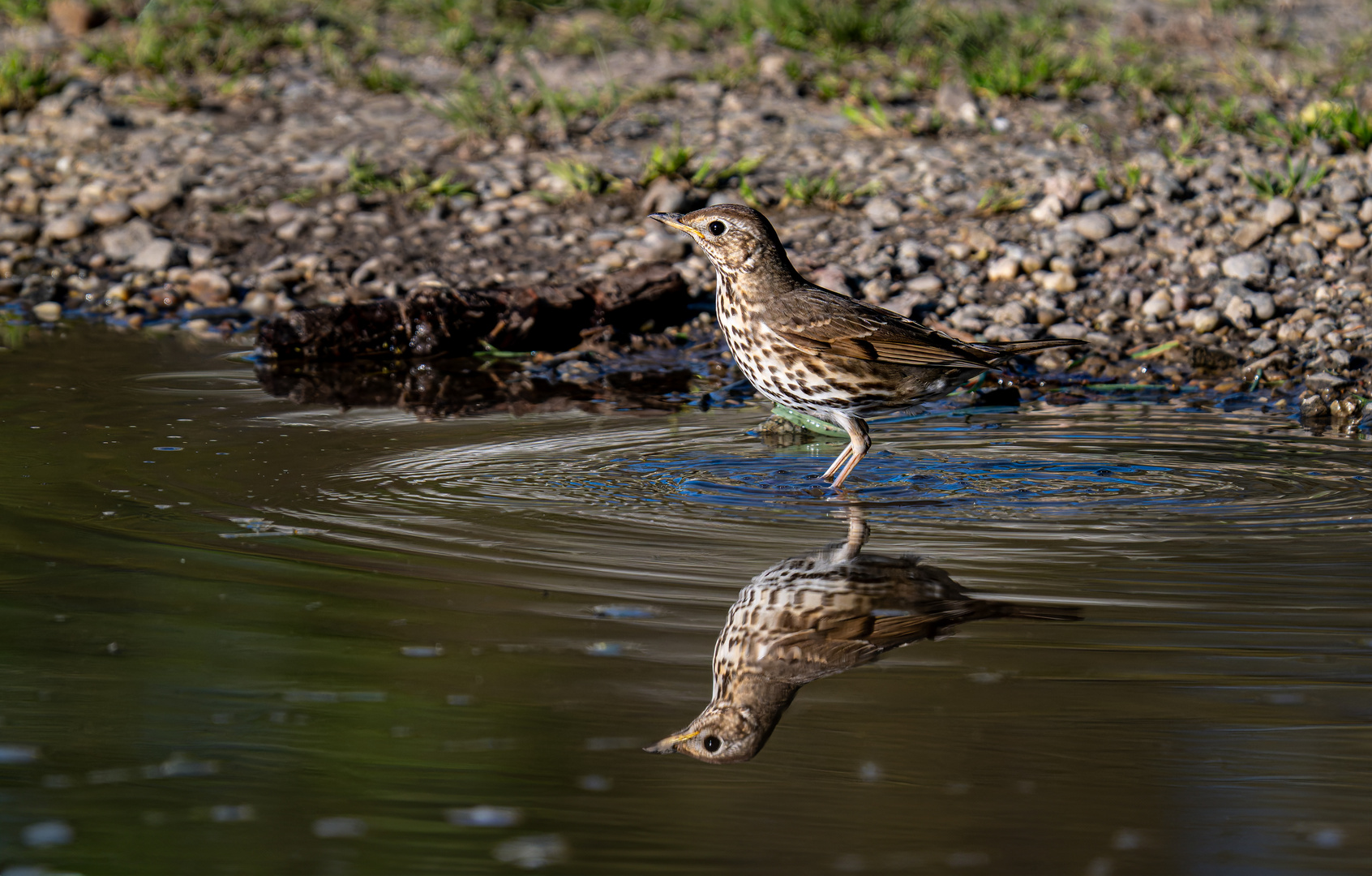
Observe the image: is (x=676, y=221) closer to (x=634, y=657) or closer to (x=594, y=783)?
(x=634, y=657)

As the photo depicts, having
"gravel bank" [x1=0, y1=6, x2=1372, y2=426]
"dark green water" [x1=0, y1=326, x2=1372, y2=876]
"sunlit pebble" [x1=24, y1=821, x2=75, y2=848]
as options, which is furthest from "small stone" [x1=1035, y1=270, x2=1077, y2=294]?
"sunlit pebble" [x1=24, y1=821, x2=75, y2=848]

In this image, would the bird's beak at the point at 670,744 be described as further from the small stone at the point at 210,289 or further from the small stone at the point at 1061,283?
the small stone at the point at 210,289

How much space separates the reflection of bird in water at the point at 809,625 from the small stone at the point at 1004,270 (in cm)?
413

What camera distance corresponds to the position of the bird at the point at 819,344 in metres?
6.19

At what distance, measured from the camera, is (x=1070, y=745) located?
146 inches

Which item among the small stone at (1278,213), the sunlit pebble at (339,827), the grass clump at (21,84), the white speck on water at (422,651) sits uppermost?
the grass clump at (21,84)

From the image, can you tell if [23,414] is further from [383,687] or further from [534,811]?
[534,811]

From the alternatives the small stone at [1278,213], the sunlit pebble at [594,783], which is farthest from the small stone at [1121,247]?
the sunlit pebble at [594,783]

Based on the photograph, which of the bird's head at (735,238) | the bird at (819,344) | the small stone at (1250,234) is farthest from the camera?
the small stone at (1250,234)

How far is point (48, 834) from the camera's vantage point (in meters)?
3.31

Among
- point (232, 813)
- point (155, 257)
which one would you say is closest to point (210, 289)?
point (155, 257)

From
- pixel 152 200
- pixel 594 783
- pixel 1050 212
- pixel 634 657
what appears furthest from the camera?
pixel 152 200

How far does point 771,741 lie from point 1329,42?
11.3 metres

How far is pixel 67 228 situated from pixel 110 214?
285 millimetres
